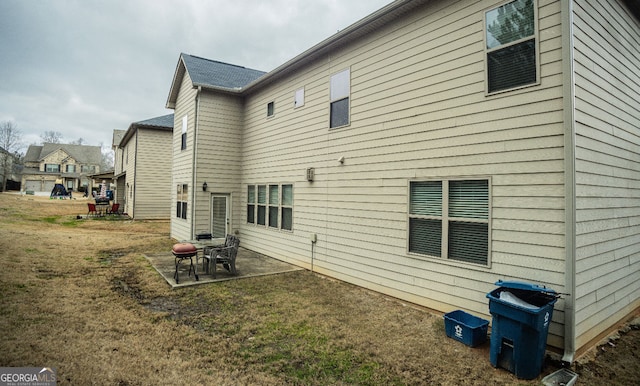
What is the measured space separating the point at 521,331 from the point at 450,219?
2001 millimetres

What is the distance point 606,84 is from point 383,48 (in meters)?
3.66

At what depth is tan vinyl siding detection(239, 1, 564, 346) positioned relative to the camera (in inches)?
154

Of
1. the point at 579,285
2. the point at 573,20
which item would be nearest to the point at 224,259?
the point at 579,285

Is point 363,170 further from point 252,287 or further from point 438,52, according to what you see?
point 252,287

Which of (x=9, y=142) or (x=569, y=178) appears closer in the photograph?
(x=569, y=178)

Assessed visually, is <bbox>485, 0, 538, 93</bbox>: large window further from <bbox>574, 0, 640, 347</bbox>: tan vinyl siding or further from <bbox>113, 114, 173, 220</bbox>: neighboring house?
<bbox>113, 114, 173, 220</bbox>: neighboring house

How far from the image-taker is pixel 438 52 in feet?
16.9

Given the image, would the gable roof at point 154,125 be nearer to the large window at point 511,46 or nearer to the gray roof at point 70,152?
the large window at point 511,46

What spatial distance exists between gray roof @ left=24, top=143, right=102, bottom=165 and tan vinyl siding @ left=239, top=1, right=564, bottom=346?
6534cm

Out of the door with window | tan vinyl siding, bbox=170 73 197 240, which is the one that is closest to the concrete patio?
the door with window

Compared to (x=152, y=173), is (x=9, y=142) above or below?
above

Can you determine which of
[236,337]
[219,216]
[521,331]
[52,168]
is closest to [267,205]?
[219,216]

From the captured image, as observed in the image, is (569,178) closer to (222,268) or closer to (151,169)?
(222,268)

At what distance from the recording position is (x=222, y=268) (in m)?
8.02
